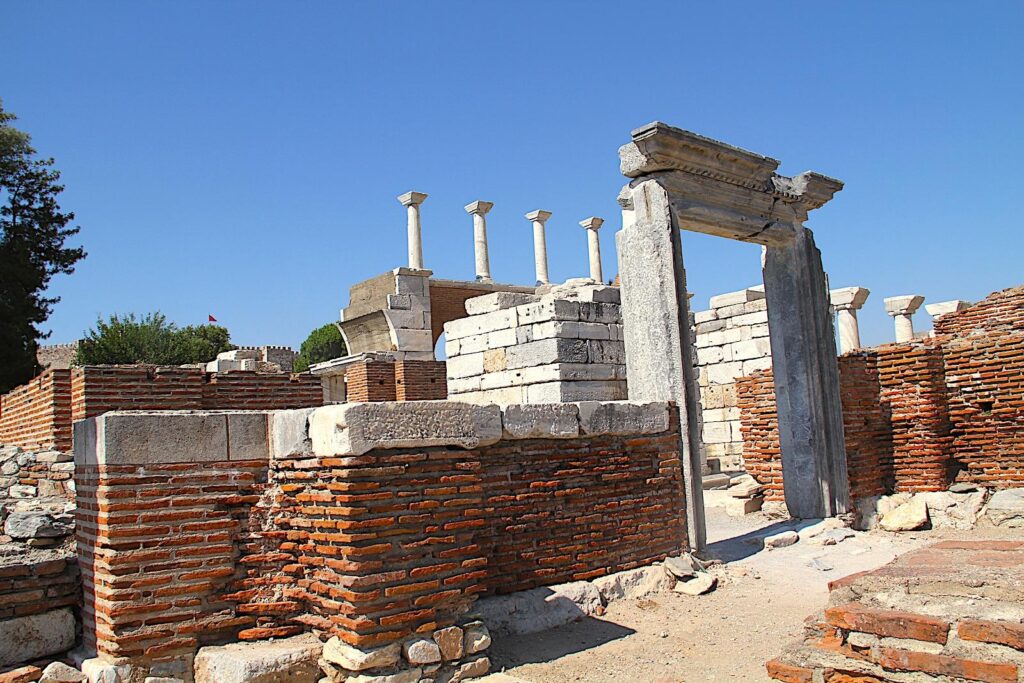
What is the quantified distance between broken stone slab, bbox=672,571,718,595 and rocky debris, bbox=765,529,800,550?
1639mm

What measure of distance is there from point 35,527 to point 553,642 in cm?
360

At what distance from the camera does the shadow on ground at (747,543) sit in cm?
816

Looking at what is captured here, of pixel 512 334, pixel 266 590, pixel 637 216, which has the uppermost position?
pixel 637 216

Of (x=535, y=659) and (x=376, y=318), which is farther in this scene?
(x=376, y=318)

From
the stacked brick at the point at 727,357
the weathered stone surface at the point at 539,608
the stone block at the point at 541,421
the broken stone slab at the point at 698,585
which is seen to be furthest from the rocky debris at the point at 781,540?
the stacked brick at the point at 727,357

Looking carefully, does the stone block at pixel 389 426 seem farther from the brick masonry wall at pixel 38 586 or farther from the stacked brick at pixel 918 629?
the stacked brick at pixel 918 629

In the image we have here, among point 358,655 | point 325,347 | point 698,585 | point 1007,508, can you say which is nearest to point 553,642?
point 358,655

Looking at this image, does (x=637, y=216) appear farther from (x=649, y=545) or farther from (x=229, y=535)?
(x=229, y=535)

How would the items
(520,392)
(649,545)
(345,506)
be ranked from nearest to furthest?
(345,506) → (649,545) → (520,392)

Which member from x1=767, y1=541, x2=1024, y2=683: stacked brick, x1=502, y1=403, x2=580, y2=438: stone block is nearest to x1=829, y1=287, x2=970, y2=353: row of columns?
x1=502, y1=403, x2=580, y2=438: stone block

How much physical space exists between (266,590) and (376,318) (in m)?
15.0

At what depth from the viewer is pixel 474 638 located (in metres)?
5.05

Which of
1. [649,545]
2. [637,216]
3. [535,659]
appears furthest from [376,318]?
[535,659]

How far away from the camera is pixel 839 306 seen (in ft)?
61.4
